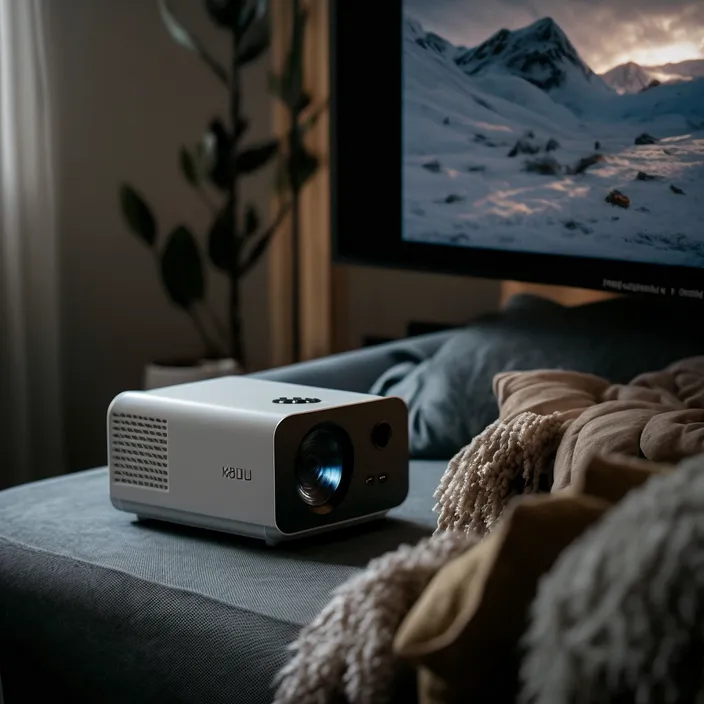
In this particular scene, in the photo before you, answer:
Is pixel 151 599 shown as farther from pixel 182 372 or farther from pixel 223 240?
A: pixel 223 240

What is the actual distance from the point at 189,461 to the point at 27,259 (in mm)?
1326

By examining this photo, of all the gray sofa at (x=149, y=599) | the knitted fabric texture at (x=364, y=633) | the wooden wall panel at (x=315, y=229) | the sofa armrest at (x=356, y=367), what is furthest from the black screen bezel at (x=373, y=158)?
the knitted fabric texture at (x=364, y=633)

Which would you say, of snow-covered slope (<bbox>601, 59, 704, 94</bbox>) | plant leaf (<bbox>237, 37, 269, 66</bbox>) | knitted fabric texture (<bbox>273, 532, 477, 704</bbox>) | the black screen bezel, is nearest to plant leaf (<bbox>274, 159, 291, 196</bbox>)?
plant leaf (<bbox>237, 37, 269, 66</bbox>)

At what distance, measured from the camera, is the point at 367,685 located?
93 cm

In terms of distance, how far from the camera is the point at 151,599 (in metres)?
1.36

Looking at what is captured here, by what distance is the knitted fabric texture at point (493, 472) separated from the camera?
4.37 feet

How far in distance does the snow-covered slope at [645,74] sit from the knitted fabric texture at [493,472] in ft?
1.71

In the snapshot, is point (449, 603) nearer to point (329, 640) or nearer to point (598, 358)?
point (329, 640)

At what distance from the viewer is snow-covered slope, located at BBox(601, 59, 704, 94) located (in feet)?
5.20

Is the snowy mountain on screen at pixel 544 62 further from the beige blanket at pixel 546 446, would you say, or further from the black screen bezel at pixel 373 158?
the beige blanket at pixel 546 446

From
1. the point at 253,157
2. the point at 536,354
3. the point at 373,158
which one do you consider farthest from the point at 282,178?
the point at 536,354

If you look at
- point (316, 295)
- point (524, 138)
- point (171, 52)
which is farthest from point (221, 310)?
point (524, 138)

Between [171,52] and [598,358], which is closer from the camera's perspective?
[598,358]

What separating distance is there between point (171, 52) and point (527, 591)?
245 centimetres
